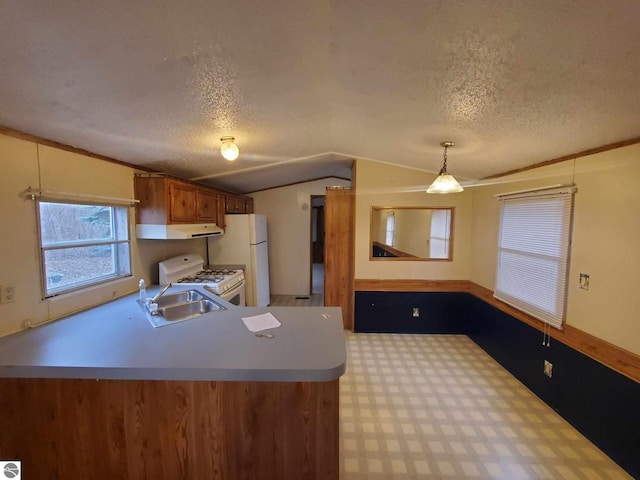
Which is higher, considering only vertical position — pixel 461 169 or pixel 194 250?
pixel 461 169

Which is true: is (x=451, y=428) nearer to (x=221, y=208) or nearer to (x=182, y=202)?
(x=182, y=202)

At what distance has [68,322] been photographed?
1.98 m

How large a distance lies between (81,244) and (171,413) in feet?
5.37

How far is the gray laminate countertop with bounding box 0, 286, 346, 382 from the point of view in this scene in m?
1.38

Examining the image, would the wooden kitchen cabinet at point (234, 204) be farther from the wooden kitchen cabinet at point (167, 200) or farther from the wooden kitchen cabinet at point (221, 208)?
the wooden kitchen cabinet at point (167, 200)

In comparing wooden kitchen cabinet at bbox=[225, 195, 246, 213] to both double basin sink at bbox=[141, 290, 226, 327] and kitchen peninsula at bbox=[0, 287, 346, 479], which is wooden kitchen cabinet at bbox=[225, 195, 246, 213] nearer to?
double basin sink at bbox=[141, 290, 226, 327]

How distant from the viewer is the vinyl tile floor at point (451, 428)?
5.99ft

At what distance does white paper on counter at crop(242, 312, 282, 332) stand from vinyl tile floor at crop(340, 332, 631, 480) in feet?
3.37

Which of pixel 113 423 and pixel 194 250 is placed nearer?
pixel 113 423

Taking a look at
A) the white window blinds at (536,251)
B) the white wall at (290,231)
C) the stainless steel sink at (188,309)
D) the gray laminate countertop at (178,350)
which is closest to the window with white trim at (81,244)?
the gray laminate countertop at (178,350)

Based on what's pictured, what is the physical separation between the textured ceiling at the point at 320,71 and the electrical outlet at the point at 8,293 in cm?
97

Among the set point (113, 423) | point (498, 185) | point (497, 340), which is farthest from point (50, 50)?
point (497, 340)

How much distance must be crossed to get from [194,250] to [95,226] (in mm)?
1718

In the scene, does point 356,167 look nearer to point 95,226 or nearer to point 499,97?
point 499,97
